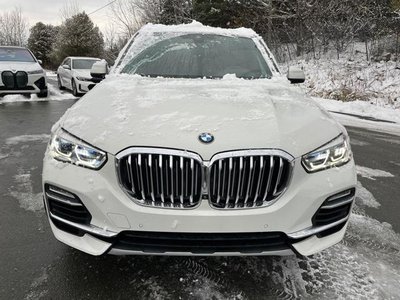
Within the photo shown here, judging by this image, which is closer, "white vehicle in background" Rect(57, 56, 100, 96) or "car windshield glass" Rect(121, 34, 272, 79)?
"car windshield glass" Rect(121, 34, 272, 79)

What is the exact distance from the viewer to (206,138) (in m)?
2.09

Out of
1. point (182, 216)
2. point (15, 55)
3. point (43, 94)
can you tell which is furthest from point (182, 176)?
point (15, 55)

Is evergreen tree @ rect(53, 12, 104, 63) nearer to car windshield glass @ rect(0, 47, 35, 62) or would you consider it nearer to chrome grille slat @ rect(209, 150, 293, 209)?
car windshield glass @ rect(0, 47, 35, 62)

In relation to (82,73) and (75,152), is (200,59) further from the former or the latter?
(82,73)

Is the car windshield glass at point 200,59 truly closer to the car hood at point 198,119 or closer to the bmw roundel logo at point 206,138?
the car hood at point 198,119

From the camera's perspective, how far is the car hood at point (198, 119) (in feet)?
6.83

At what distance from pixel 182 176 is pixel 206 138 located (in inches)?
9.9

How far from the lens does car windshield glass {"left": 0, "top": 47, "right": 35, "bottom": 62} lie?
10820 millimetres

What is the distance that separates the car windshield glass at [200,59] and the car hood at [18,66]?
25.9ft

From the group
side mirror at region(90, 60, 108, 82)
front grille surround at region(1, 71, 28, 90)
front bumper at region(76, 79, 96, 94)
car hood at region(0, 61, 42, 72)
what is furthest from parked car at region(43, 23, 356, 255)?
front bumper at region(76, 79, 96, 94)

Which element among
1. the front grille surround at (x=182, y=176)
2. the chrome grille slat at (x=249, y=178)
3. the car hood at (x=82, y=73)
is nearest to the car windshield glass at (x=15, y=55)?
the car hood at (x=82, y=73)

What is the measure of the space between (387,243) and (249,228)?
153cm

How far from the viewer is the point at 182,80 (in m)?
3.27

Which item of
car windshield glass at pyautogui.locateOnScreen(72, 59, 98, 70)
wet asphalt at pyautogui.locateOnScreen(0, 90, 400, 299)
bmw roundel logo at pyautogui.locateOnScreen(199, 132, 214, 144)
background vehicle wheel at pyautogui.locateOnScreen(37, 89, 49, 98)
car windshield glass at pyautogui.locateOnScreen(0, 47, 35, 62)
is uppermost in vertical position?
bmw roundel logo at pyautogui.locateOnScreen(199, 132, 214, 144)
